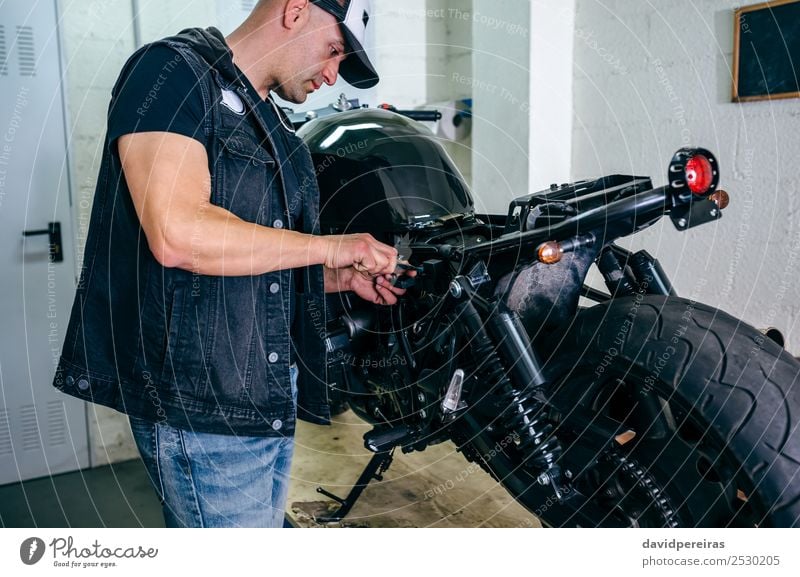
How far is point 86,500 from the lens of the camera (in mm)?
2275

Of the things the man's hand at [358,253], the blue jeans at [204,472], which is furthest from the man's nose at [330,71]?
the blue jeans at [204,472]

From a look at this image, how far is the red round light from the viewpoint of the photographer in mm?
974

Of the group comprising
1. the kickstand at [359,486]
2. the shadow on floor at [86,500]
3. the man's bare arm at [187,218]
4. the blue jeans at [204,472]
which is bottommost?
the shadow on floor at [86,500]

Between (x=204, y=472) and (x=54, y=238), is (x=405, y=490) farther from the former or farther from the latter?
(x=54, y=238)

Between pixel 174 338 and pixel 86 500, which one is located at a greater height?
pixel 174 338

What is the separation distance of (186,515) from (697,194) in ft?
3.35

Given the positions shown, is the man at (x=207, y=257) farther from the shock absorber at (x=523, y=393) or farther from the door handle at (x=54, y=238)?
the door handle at (x=54, y=238)

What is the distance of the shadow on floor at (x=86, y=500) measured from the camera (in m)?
2.07

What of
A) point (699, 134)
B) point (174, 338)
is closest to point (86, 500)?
point (174, 338)

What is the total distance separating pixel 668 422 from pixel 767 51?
4.34ft

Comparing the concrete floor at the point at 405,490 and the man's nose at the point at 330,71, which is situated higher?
the man's nose at the point at 330,71

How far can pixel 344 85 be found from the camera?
3.00 meters

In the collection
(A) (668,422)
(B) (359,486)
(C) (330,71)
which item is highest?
(C) (330,71)
